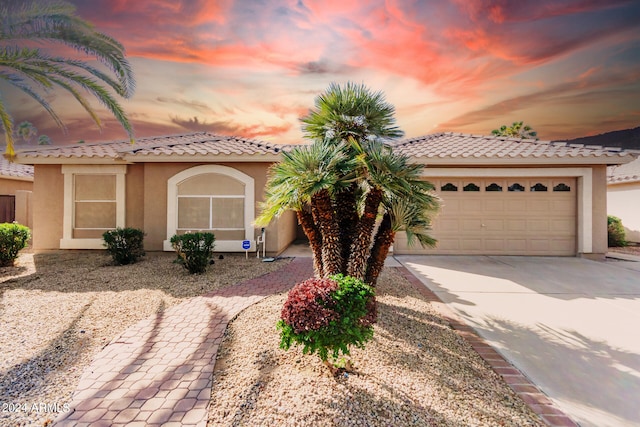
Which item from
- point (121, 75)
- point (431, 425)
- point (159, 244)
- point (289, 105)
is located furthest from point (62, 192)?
point (431, 425)

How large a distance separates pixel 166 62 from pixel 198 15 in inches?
108

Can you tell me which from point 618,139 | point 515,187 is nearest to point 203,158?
point 515,187

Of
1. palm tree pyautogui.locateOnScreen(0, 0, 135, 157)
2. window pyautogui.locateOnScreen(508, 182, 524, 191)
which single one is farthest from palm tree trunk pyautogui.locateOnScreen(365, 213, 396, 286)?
window pyautogui.locateOnScreen(508, 182, 524, 191)

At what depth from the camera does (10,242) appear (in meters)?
8.26

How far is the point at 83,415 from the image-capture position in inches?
102

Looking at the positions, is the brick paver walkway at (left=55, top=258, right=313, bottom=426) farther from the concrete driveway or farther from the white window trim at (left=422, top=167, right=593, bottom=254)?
the white window trim at (left=422, top=167, right=593, bottom=254)

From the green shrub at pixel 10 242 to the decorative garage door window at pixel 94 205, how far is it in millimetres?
2363

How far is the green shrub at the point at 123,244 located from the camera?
8492 mm

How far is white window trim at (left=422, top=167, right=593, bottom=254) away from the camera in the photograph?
10461mm

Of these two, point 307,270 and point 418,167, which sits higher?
point 418,167

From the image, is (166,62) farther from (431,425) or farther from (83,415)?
(431,425)

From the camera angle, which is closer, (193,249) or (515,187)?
(193,249)

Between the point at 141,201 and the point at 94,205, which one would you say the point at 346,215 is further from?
the point at 94,205

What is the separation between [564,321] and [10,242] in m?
14.2
